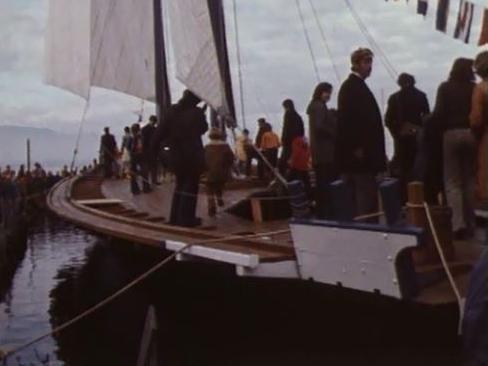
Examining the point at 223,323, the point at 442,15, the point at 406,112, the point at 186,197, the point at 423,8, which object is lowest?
the point at 223,323

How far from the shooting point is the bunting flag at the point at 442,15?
8773 mm

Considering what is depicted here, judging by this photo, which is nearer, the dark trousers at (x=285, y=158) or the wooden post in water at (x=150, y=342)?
the wooden post in water at (x=150, y=342)

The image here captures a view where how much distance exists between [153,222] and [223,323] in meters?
1.58

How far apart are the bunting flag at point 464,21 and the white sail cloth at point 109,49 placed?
42.4ft

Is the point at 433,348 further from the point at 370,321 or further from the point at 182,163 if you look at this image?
the point at 182,163

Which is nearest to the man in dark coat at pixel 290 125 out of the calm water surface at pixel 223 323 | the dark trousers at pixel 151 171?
the calm water surface at pixel 223 323

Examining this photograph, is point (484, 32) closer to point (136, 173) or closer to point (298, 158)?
point (298, 158)

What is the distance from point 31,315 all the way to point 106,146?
33.2ft

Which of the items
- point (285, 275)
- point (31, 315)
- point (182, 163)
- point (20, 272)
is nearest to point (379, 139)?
point (285, 275)

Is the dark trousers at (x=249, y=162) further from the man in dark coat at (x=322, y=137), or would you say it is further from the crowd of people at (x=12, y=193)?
the man in dark coat at (x=322, y=137)

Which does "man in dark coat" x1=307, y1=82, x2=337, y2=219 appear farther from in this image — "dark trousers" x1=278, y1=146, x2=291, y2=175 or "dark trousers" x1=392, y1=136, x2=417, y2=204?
"dark trousers" x1=278, y1=146, x2=291, y2=175

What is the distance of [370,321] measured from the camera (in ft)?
30.6

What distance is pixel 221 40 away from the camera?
16.5m

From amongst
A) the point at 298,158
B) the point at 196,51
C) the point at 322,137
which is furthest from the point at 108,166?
the point at 322,137
